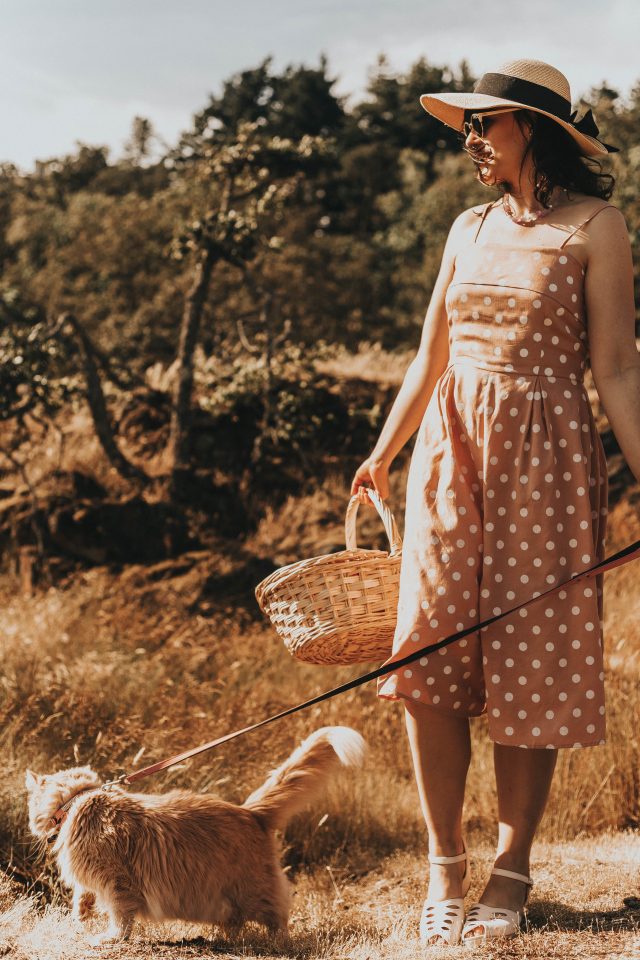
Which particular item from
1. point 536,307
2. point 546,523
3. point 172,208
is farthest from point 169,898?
point 172,208

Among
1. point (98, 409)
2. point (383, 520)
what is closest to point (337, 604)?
point (383, 520)

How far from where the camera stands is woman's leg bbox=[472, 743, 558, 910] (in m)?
2.89

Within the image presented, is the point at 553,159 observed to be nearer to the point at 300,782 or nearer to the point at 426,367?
the point at 426,367

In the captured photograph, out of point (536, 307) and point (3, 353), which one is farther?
point (3, 353)

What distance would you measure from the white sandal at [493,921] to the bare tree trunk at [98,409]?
667cm

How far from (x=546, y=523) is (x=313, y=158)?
8.39 m

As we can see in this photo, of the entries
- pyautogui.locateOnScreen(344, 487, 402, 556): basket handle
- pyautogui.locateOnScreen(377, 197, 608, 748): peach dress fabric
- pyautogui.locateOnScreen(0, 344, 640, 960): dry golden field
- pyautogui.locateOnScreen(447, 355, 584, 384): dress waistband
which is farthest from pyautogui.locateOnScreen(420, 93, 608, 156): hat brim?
pyautogui.locateOnScreen(0, 344, 640, 960): dry golden field

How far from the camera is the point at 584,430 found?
2.90m

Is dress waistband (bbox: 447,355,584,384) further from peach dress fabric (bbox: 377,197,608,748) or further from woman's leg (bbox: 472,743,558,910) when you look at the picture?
woman's leg (bbox: 472,743,558,910)

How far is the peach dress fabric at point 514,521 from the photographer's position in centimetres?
282

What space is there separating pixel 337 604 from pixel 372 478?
0.47 m

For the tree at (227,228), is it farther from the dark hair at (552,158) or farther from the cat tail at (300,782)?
the dark hair at (552,158)

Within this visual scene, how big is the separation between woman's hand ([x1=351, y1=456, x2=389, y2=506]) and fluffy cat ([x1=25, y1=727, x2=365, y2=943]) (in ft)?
2.58

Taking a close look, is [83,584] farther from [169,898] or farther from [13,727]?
[169,898]
